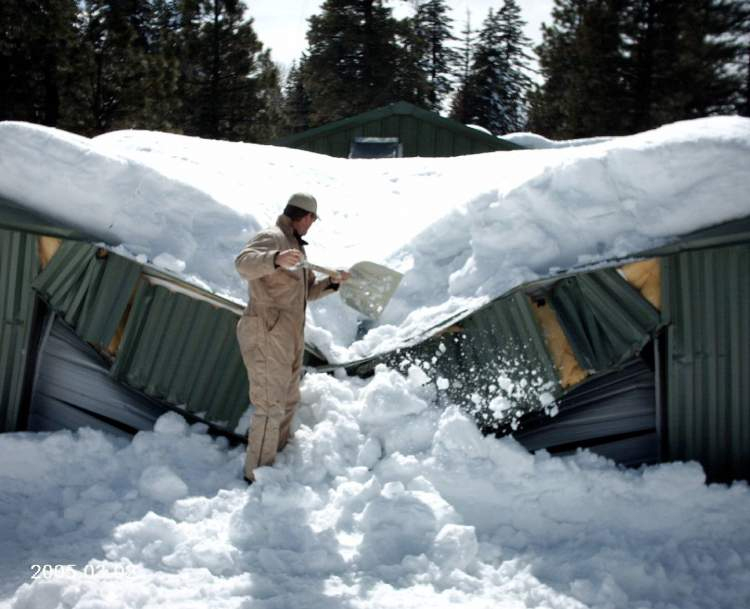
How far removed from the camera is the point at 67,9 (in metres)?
15.2

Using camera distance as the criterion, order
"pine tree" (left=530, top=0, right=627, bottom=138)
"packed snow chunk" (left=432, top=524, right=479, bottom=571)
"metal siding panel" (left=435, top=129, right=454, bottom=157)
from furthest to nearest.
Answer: "pine tree" (left=530, top=0, right=627, bottom=138), "metal siding panel" (left=435, top=129, right=454, bottom=157), "packed snow chunk" (left=432, top=524, right=479, bottom=571)

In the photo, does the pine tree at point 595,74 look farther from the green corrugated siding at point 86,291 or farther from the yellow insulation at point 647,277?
the green corrugated siding at point 86,291

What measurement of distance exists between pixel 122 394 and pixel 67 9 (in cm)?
1320

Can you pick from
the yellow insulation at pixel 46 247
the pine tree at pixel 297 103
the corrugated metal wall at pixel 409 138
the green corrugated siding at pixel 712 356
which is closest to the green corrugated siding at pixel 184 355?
the yellow insulation at pixel 46 247

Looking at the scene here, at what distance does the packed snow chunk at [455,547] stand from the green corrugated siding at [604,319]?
1.29 meters

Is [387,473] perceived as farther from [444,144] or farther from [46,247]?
[444,144]

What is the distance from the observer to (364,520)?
363 centimetres

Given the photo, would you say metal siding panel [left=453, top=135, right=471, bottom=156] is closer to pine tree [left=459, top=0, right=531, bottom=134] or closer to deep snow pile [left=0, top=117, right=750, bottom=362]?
deep snow pile [left=0, top=117, right=750, bottom=362]

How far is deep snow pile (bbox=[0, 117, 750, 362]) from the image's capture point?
439 centimetres

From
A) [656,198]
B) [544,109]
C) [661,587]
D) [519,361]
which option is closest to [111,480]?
[519,361]

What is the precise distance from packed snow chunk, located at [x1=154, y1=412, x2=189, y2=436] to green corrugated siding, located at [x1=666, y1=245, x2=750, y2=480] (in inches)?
112

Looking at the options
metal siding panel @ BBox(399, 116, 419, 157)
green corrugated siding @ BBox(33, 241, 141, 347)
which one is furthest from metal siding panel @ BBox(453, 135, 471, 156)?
green corrugated siding @ BBox(33, 241, 141, 347)

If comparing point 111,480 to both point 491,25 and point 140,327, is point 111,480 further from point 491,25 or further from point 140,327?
point 491,25

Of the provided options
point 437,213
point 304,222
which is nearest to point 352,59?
point 437,213
